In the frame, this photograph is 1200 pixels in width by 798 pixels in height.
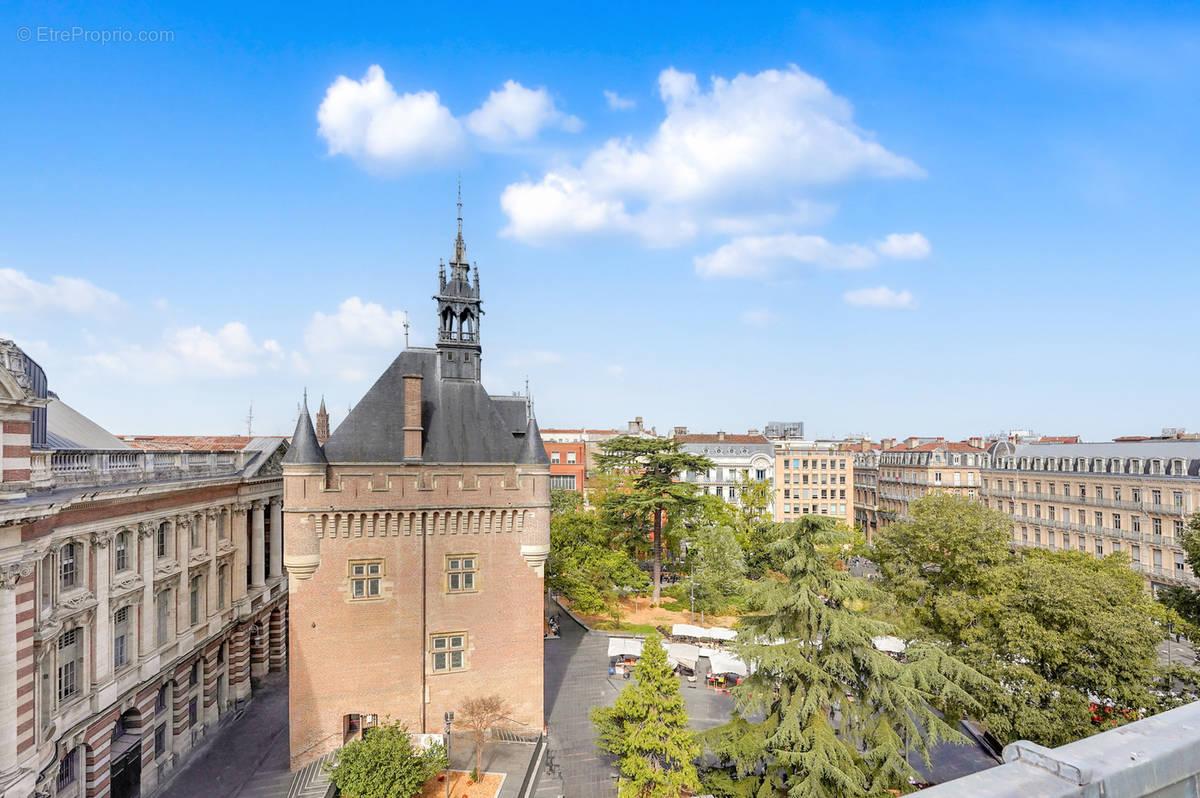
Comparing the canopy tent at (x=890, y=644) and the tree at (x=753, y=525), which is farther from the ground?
the tree at (x=753, y=525)

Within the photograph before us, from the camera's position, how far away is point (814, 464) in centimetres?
7119

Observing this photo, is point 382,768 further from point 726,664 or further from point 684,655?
point 684,655

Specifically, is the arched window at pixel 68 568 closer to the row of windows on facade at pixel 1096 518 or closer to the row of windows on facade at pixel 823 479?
the row of windows on facade at pixel 1096 518

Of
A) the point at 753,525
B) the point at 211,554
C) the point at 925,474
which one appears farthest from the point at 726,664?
the point at 925,474

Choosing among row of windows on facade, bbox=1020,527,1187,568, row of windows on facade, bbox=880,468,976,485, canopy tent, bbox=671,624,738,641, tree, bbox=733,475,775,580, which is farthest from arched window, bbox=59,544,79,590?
row of windows on facade, bbox=880,468,976,485

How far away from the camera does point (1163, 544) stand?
155 ft

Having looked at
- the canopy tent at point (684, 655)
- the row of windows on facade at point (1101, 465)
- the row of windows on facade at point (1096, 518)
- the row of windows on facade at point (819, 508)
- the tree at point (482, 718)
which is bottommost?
the canopy tent at point (684, 655)

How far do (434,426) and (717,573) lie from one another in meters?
26.2

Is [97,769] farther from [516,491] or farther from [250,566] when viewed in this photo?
[516,491]

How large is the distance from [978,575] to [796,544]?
16498 mm

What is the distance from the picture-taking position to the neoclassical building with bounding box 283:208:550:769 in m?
23.9

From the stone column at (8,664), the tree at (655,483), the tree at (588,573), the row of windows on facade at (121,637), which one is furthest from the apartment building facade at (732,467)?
the stone column at (8,664)

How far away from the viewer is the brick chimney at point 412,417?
82.6 feet

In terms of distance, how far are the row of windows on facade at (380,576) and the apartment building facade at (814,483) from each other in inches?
2023
